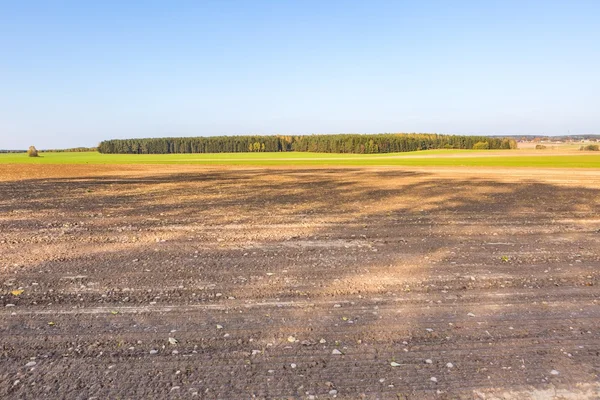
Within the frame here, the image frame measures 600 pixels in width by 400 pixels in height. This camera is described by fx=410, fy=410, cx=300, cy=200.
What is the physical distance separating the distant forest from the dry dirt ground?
10084cm

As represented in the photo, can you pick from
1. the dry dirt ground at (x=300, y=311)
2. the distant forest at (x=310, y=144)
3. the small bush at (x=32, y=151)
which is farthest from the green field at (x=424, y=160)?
the dry dirt ground at (x=300, y=311)

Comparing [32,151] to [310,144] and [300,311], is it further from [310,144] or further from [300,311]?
[300,311]

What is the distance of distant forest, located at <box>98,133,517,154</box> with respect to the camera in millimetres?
111381

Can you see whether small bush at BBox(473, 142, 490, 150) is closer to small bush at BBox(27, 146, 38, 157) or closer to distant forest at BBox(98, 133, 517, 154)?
distant forest at BBox(98, 133, 517, 154)

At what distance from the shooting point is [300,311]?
5535 mm

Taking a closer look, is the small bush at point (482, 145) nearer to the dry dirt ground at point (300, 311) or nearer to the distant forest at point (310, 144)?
the distant forest at point (310, 144)

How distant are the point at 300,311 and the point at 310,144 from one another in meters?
115

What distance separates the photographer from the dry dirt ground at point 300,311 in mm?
3957

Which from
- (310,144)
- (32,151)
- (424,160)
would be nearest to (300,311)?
(424,160)

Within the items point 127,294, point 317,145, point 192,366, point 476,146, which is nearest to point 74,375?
point 192,366

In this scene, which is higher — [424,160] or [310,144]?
[310,144]

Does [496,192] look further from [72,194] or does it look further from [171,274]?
[72,194]

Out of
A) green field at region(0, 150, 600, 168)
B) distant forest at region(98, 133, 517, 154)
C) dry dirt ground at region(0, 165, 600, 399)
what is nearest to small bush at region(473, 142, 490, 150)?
distant forest at region(98, 133, 517, 154)

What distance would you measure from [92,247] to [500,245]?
901 centimetres
